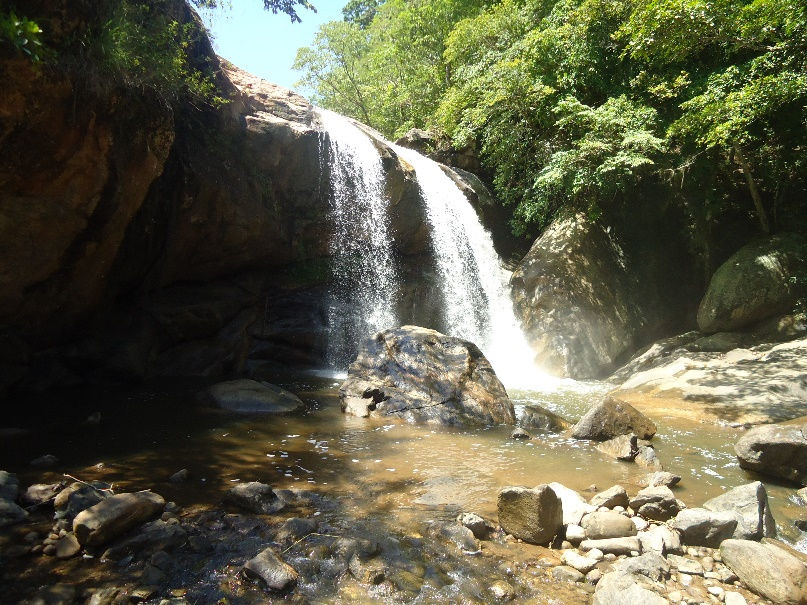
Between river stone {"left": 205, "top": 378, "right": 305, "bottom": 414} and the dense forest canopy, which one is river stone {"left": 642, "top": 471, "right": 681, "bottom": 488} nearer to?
river stone {"left": 205, "top": 378, "right": 305, "bottom": 414}

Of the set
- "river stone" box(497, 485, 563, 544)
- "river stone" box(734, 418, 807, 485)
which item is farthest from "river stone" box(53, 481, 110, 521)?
"river stone" box(734, 418, 807, 485)

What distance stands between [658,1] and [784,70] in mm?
2546

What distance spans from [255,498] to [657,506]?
3009 mm

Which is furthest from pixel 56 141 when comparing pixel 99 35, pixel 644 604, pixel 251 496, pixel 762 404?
pixel 762 404

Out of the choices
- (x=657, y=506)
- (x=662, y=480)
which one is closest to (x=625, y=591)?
(x=657, y=506)

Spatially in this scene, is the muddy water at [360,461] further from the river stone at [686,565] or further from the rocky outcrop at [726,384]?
the river stone at [686,565]

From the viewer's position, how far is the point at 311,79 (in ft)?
82.0

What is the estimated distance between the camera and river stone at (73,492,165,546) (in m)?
3.17

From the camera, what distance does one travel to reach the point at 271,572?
2945 millimetres

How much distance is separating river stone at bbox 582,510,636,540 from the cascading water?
349 inches

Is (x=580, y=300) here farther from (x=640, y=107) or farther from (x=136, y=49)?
(x=136, y=49)

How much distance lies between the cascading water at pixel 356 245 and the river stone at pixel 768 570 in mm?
9492

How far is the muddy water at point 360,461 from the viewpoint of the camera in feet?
13.4

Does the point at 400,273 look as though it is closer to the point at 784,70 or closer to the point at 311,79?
the point at 784,70
